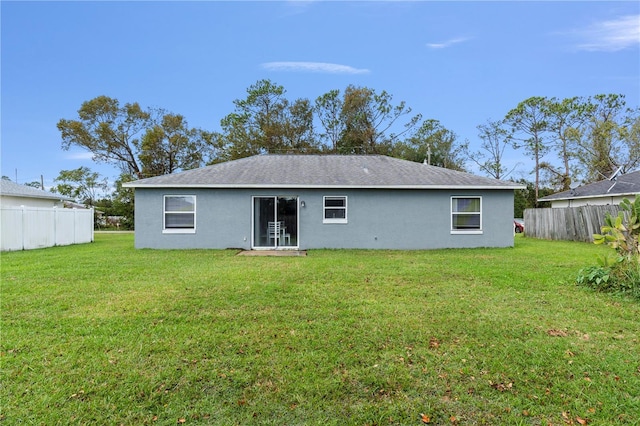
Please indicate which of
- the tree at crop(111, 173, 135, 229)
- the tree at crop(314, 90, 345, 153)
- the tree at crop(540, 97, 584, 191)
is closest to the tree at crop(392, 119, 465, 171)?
the tree at crop(314, 90, 345, 153)

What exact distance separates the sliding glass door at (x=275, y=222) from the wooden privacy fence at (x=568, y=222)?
12463 mm

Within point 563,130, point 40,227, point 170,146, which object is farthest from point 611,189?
point 170,146

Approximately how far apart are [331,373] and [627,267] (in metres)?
6.19

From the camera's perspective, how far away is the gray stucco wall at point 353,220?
1239cm

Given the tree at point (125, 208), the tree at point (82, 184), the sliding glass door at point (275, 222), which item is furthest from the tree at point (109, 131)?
the sliding glass door at point (275, 222)

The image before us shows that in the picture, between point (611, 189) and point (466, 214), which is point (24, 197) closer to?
point (466, 214)

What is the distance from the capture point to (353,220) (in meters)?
12.6

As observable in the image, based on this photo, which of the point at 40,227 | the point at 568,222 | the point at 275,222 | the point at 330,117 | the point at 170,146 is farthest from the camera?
the point at 170,146

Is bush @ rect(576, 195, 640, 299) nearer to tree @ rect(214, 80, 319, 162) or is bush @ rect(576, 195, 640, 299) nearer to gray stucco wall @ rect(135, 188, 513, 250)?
gray stucco wall @ rect(135, 188, 513, 250)

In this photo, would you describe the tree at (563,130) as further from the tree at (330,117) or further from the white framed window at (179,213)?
the white framed window at (179,213)

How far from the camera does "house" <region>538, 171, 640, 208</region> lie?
16642mm

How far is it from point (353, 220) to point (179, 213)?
6.41 metres

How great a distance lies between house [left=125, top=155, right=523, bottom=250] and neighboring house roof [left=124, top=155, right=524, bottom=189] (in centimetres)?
4

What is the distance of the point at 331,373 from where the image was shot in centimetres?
316
